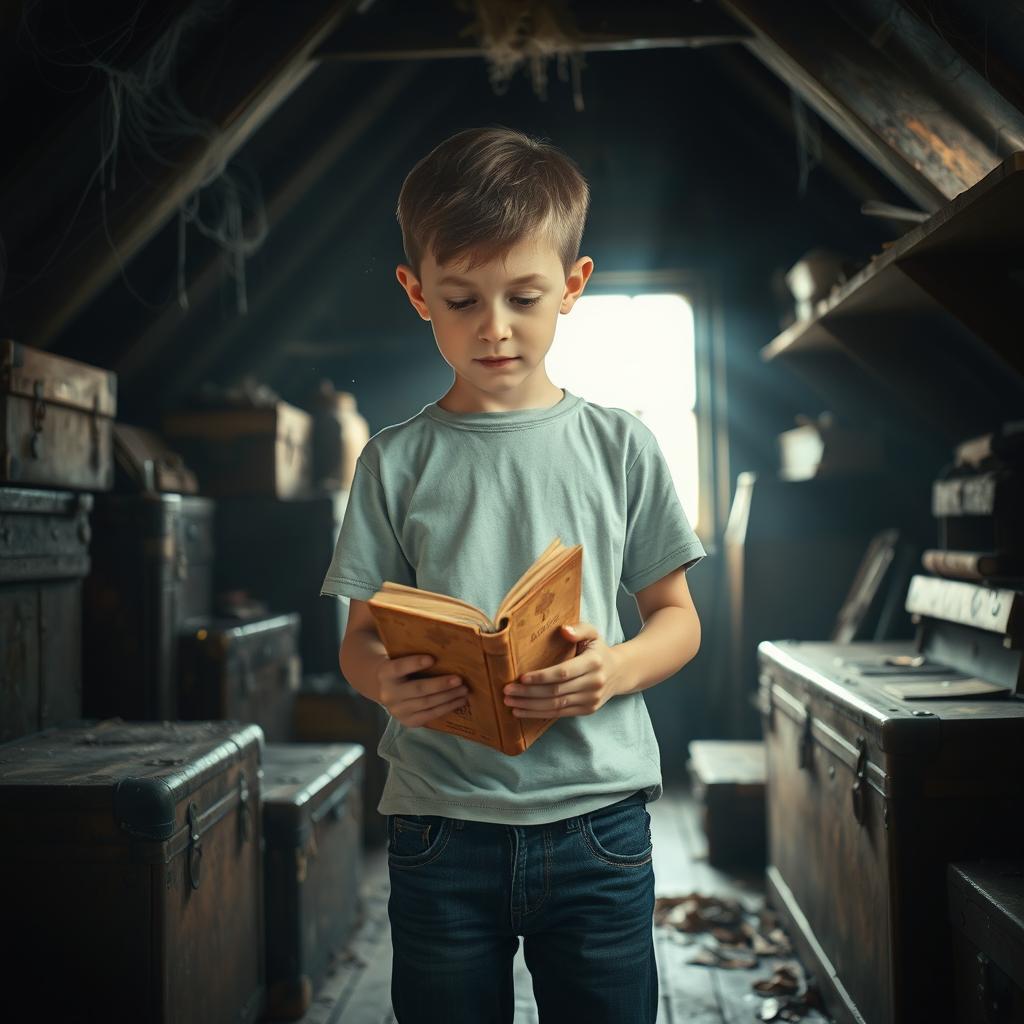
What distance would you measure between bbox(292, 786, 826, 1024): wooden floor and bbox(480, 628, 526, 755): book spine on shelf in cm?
132

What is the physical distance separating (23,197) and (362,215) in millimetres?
2386

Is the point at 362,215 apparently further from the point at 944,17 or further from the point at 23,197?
the point at 944,17

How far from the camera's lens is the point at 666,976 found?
2596 millimetres

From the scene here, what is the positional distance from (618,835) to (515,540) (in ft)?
1.14

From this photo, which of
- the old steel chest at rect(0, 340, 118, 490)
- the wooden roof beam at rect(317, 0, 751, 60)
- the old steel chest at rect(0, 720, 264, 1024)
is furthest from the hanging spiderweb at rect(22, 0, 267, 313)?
the old steel chest at rect(0, 720, 264, 1024)

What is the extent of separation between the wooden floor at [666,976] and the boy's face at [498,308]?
1.46 meters

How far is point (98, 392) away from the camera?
2781 millimetres

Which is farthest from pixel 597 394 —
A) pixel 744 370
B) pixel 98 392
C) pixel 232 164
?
pixel 98 392

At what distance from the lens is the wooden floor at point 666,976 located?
94.5 inches

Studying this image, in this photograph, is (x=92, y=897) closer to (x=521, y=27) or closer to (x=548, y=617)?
(x=548, y=617)

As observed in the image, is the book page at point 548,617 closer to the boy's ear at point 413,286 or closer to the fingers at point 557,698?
the fingers at point 557,698

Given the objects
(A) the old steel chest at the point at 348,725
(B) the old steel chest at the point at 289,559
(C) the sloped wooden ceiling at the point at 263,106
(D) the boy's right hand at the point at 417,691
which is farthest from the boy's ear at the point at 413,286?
A: (B) the old steel chest at the point at 289,559

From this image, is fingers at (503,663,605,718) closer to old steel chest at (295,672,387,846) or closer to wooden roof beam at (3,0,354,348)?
wooden roof beam at (3,0,354,348)

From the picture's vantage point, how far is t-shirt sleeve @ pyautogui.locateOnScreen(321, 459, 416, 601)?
1172 mm
